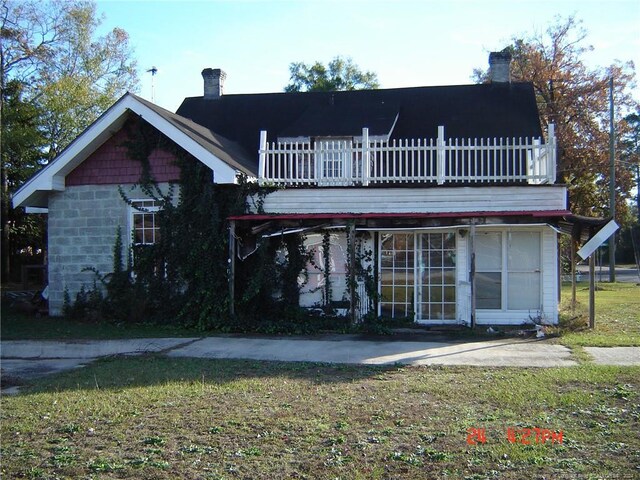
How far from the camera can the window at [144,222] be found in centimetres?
1382

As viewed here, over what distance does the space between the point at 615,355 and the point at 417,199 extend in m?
4.92

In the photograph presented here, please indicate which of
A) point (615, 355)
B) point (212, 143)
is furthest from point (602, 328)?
point (212, 143)

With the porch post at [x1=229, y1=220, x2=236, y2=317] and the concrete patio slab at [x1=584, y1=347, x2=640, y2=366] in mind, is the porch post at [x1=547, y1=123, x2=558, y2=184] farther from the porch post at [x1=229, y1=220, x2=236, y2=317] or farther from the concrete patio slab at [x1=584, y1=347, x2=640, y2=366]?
the porch post at [x1=229, y1=220, x2=236, y2=317]

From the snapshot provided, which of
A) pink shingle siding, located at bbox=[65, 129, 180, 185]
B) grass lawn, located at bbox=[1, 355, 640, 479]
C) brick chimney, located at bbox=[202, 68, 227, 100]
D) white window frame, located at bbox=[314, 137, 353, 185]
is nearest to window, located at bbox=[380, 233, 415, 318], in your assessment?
white window frame, located at bbox=[314, 137, 353, 185]

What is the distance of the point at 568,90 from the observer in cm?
3003

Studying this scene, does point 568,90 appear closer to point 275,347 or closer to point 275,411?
point 275,347

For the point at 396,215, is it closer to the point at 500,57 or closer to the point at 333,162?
the point at 333,162

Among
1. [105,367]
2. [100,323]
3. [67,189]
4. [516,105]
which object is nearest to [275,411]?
[105,367]

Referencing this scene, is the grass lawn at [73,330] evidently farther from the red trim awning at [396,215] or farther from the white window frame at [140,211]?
the red trim awning at [396,215]

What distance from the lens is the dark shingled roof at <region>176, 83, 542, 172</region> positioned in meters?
16.5

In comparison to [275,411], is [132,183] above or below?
above

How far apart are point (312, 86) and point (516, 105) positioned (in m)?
24.8

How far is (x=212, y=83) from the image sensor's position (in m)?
20.4

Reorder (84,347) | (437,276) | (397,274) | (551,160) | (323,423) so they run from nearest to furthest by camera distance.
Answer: (323,423), (84,347), (551,160), (437,276), (397,274)
